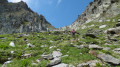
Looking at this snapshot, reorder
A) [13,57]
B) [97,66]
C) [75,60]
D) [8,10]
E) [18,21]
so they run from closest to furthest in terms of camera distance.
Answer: [97,66]
[75,60]
[13,57]
[18,21]
[8,10]

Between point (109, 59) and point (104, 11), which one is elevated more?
point (104, 11)

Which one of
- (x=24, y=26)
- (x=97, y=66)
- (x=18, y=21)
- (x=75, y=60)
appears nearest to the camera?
(x=97, y=66)

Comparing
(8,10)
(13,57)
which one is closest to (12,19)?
(8,10)

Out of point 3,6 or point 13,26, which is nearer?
point 13,26

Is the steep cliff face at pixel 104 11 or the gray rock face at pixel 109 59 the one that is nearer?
the gray rock face at pixel 109 59

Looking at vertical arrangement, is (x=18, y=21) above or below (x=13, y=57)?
above

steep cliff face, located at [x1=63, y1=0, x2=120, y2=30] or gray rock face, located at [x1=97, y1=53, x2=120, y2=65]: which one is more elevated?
steep cliff face, located at [x1=63, y1=0, x2=120, y2=30]

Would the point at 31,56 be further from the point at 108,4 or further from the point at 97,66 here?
the point at 108,4

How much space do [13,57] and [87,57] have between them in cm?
675

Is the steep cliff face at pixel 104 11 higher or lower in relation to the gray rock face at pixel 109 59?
higher

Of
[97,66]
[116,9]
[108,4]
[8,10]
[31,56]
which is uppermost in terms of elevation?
[8,10]

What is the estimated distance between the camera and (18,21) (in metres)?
138

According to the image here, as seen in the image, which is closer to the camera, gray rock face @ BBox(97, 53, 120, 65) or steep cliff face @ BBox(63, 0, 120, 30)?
gray rock face @ BBox(97, 53, 120, 65)

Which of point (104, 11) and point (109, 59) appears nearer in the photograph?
point (109, 59)
